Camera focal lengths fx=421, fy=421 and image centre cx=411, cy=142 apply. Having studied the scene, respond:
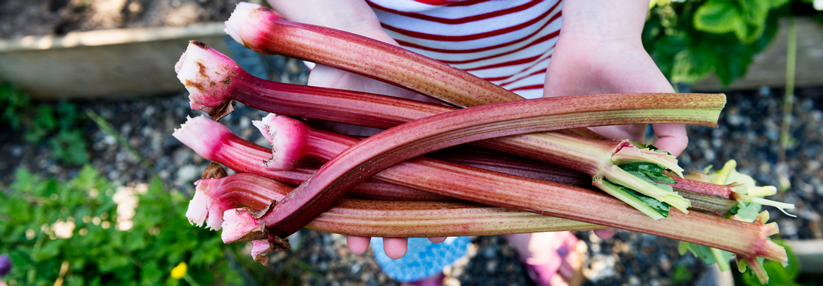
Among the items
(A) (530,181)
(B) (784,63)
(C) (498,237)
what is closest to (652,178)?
(A) (530,181)

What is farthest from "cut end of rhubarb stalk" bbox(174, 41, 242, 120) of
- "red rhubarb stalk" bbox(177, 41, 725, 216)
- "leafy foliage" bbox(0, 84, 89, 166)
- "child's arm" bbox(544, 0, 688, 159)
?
"leafy foliage" bbox(0, 84, 89, 166)

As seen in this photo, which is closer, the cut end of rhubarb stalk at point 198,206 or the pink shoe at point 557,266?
the cut end of rhubarb stalk at point 198,206

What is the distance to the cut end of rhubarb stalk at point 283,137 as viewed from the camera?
142 cm

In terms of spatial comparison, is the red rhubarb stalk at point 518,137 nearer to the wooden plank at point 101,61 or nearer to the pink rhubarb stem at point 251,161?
the pink rhubarb stem at point 251,161

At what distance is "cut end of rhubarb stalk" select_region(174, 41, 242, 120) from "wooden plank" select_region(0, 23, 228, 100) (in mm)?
2224

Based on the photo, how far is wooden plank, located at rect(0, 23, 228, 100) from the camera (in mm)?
3490

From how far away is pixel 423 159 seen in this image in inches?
58.8

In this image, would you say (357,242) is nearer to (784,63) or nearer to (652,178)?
(652,178)

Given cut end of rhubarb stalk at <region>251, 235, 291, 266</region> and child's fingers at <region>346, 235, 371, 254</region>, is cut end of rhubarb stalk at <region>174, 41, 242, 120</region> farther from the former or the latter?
child's fingers at <region>346, 235, 371, 254</region>

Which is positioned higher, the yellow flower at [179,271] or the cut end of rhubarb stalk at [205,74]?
the cut end of rhubarb stalk at [205,74]

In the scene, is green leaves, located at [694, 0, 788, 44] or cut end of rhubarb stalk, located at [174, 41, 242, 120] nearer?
cut end of rhubarb stalk, located at [174, 41, 242, 120]

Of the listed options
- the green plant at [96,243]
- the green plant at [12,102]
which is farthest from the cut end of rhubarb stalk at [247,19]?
the green plant at [12,102]

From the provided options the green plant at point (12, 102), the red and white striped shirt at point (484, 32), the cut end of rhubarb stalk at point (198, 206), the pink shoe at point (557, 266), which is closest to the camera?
the cut end of rhubarb stalk at point (198, 206)

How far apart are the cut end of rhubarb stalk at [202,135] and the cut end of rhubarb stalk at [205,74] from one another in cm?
8
